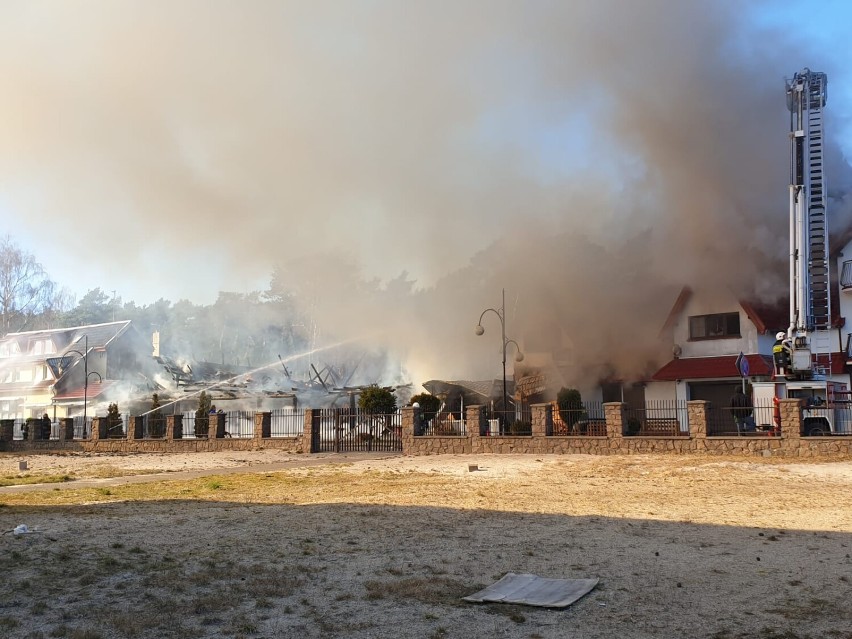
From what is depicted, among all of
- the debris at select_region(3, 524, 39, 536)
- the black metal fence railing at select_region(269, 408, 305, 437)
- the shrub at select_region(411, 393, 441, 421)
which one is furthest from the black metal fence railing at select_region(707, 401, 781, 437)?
the debris at select_region(3, 524, 39, 536)

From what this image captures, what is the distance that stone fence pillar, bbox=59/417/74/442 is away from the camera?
39.2 meters

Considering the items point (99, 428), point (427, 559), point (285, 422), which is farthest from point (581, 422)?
point (99, 428)

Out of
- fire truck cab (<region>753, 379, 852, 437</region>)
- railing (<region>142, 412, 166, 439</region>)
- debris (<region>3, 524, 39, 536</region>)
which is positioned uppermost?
fire truck cab (<region>753, 379, 852, 437</region>)

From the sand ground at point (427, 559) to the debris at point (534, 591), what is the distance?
0.12 metres

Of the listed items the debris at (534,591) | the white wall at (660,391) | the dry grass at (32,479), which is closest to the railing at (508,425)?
the white wall at (660,391)

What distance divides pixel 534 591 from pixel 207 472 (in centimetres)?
1672

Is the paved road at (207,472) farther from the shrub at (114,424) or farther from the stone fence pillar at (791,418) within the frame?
the shrub at (114,424)

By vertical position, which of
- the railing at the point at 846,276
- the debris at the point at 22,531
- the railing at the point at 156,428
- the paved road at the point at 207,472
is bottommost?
the paved road at the point at 207,472

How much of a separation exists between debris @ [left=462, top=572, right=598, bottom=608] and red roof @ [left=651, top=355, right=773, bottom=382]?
2511 centimetres

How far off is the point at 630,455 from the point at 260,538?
51.3 ft

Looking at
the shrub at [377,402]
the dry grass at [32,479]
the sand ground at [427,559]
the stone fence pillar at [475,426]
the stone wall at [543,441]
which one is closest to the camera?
the sand ground at [427,559]

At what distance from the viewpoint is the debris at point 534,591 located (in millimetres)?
6207

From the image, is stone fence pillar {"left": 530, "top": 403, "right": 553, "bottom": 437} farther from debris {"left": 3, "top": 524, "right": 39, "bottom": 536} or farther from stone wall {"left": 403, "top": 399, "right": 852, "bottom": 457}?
debris {"left": 3, "top": 524, "right": 39, "bottom": 536}

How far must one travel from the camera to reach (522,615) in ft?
19.3
